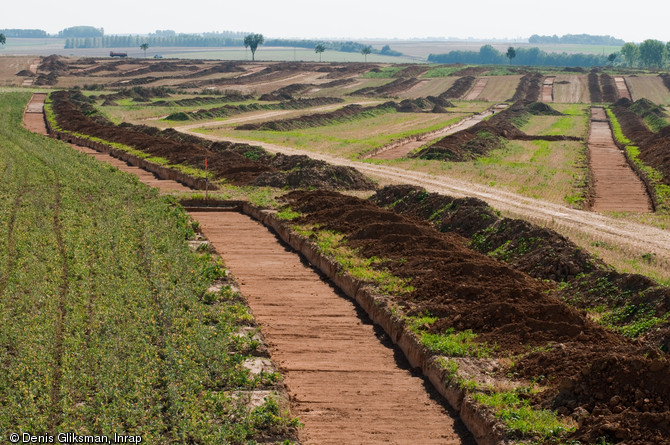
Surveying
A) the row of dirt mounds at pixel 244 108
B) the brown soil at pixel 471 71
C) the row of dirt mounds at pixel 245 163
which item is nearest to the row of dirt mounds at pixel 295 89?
the row of dirt mounds at pixel 244 108

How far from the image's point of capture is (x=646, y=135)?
207 ft

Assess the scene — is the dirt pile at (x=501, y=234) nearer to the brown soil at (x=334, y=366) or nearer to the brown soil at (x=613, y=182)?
the brown soil at (x=334, y=366)

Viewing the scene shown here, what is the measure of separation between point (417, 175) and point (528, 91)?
83.0 metres

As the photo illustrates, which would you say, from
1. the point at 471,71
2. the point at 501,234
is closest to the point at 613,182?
the point at 501,234

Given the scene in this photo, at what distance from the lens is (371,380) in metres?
14.9

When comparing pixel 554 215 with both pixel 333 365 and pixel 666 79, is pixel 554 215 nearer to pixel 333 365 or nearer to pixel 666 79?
pixel 333 365

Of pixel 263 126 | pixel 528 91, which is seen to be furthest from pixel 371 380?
pixel 528 91

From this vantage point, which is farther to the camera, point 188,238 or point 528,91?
point 528,91

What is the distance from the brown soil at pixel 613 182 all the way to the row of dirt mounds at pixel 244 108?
37541mm

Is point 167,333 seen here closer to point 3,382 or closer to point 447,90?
point 3,382

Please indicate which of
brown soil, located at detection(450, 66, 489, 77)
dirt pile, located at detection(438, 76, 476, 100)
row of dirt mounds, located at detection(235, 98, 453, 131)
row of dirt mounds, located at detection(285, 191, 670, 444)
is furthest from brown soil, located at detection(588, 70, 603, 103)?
row of dirt mounds, located at detection(285, 191, 670, 444)

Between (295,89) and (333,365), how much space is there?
108m

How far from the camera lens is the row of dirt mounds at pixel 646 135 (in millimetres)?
45719

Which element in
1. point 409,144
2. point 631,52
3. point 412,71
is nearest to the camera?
point 409,144
